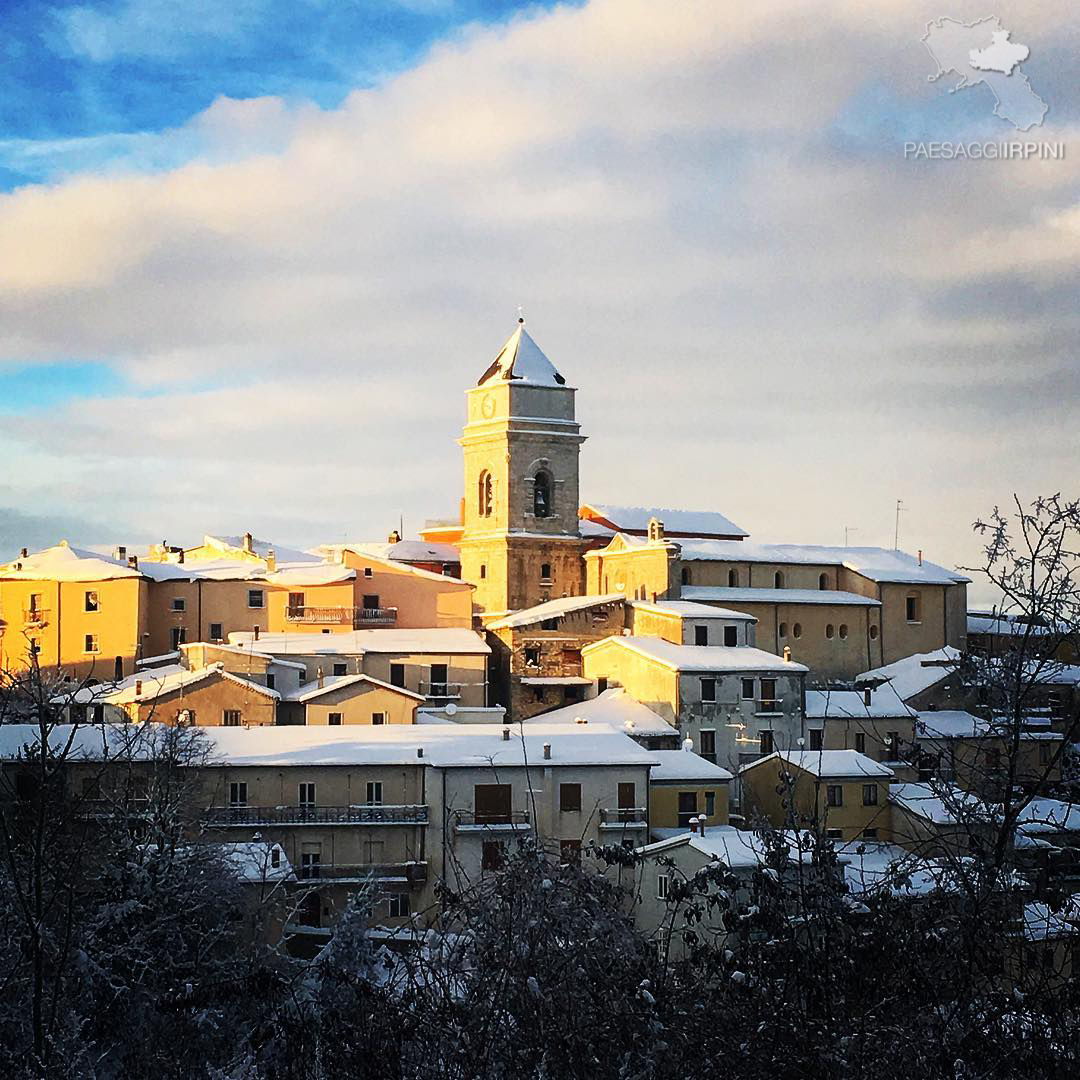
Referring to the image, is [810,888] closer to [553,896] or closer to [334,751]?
[553,896]

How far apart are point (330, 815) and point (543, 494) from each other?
2346 cm

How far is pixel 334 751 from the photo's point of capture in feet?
98.9

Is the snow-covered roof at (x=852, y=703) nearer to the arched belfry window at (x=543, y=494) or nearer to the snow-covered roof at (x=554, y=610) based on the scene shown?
the snow-covered roof at (x=554, y=610)

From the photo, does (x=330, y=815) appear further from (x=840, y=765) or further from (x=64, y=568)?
(x=64, y=568)

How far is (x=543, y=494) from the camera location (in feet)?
167

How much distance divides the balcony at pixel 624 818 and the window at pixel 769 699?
29.8ft

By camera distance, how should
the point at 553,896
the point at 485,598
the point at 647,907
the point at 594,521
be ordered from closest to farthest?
the point at 553,896 → the point at 647,907 → the point at 485,598 → the point at 594,521

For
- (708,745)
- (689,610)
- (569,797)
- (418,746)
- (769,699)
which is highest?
(689,610)

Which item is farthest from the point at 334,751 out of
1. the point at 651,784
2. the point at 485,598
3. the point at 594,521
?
the point at 594,521

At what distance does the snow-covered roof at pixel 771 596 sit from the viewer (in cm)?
4638

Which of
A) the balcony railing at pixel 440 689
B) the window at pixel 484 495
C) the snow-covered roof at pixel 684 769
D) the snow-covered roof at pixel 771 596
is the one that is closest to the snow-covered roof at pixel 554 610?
the snow-covered roof at pixel 771 596

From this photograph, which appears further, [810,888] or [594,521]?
[594,521]

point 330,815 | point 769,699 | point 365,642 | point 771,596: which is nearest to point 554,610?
point 365,642

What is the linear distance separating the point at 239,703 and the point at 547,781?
→ 10.2 metres
